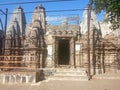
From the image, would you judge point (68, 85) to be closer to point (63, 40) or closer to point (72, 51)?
point (72, 51)

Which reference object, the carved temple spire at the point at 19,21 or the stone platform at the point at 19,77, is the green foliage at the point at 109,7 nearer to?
the stone platform at the point at 19,77

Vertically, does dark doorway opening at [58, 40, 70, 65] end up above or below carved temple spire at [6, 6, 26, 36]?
below

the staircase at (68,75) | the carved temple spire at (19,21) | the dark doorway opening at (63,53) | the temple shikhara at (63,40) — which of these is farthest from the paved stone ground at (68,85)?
the carved temple spire at (19,21)

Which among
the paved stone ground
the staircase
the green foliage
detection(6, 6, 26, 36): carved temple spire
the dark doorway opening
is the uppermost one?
A: detection(6, 6, 26, 36): carved temple spire

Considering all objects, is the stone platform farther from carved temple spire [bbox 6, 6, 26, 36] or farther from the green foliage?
carved temple spire [bbox 6, 6, 26, 36]

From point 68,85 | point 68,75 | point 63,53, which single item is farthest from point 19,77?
point 63,53

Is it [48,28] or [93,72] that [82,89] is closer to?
[93,72]

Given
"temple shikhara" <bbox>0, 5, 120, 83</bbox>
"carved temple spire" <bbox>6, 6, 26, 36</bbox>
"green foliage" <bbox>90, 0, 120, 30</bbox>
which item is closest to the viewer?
"green foliage" <bbox>90, 0, 120, 30</bbox>

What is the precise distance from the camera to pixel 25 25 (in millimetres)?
23828

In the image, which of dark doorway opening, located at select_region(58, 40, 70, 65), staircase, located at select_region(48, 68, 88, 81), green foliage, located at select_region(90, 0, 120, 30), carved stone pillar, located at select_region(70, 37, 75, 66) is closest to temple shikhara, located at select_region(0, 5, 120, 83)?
carved stone pillar, located at select_region(70, 37, 75, 66)

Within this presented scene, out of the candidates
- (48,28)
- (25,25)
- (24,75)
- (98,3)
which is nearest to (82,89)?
(24,75)

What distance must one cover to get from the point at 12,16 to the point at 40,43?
572 centimetres

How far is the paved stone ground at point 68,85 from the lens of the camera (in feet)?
43.0

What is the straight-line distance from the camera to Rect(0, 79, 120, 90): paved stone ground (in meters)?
13.1
